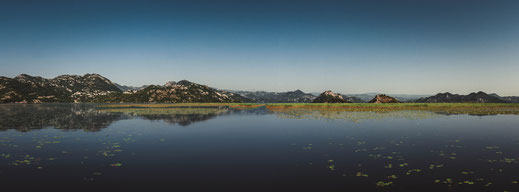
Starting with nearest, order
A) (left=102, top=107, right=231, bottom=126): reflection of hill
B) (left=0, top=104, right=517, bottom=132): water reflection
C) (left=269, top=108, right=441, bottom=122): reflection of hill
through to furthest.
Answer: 1. (left=0, top=104, right=517, bottom=132): water reflection
2. (left=102, top=107, right=231, bottom=126): reflection of hill
3. (left=269, top=108, right=441, bottom=122): reflection of hill

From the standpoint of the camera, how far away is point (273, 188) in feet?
43.5

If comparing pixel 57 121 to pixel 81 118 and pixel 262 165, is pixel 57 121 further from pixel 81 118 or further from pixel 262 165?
pixel 262 165

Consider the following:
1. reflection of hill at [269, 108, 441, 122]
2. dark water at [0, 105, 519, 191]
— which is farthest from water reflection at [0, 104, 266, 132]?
reflection of hill at [269, 108, 441, 122]

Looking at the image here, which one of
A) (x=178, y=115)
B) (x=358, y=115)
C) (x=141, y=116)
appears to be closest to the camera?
(x=141, y=116)

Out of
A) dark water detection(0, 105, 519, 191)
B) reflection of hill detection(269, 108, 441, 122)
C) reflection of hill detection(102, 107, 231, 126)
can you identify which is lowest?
dark water detection(0, 105, 519, 191)

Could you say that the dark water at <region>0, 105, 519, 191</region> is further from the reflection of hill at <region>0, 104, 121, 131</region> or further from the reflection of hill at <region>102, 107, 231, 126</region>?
the reflection of hill at <region>102, 107, 231, 126</region>

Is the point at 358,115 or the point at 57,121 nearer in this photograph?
the point at 57,121

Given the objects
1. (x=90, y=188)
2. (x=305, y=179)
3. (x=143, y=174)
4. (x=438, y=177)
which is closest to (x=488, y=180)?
(x=438, y=177)

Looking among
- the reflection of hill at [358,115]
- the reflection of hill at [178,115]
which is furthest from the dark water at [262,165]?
the reflection of hill at [358,115]

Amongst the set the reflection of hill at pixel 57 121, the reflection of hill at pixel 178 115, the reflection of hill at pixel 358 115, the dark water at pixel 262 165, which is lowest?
the dark water at pixel 262 165

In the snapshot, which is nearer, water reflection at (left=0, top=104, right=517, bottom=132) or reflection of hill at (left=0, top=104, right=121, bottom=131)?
reflection of hill at (left=0, top=104, right=121, bottom=131)

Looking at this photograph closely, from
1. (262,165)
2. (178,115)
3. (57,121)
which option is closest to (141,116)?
(178,115)

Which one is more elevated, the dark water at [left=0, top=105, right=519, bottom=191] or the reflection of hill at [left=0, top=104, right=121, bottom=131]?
Result: the reflection of hill at [left=0, top=104, right=121, bottom=131]

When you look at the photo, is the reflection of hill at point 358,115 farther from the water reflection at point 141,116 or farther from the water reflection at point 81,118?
the water reflection at point 81,118
